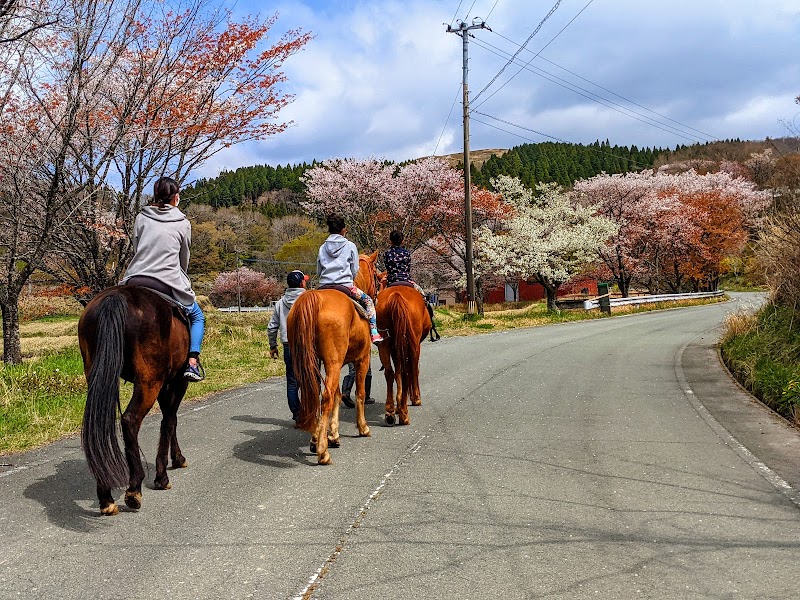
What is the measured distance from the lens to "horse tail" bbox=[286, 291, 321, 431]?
6355 millimetres

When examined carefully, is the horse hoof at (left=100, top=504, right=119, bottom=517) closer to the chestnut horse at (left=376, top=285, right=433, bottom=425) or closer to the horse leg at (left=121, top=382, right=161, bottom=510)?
the horse leg at (left=121, top=382, right=161, bottom=510)

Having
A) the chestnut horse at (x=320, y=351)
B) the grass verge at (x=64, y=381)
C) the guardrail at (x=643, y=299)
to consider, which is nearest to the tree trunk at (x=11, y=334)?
the grass verge at (x=64, y=381)

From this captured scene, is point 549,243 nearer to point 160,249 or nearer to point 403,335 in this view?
point 403,335

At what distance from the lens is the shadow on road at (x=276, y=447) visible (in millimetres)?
6461

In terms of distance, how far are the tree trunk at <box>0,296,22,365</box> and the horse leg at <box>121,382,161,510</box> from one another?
903cm

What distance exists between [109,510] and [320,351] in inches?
95.4

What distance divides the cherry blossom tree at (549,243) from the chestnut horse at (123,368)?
3268 centimetres

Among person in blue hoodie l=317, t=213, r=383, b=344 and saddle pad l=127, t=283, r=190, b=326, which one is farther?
person in blue hoodie l=317, t=213, r=383, b=344

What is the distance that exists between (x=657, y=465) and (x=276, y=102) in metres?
12.1

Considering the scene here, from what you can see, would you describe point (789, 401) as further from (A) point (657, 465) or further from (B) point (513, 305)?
(B) point (513, 305)

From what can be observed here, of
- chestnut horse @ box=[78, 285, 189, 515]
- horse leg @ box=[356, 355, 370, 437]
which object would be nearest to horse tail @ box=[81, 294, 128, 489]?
chestnut horse @ box=[78, 285, 189, 515]

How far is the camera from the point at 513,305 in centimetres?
4653

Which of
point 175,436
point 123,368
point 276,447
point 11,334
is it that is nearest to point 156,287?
point 123,368

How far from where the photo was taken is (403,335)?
823 centimetres
